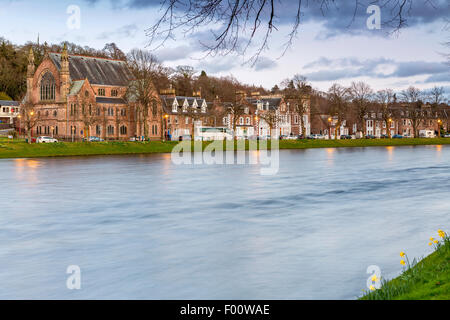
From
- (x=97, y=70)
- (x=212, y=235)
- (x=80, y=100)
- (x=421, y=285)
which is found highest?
(x=97, y=70)

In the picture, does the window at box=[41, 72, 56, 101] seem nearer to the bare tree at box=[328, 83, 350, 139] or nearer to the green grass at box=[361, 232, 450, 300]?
the bare tree at box=[328, 83, 350, 139]

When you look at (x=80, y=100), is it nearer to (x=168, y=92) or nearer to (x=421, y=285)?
(x=168, y=92)

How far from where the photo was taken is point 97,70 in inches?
4781

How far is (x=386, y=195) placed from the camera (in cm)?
2717

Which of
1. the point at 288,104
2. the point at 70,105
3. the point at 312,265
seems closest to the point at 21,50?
the point at 70,105

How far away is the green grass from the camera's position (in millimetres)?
8578

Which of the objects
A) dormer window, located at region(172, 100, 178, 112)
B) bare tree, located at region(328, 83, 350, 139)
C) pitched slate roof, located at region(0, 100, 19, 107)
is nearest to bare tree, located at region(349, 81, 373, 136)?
bare tree, located at region(328, 83, 350, 139)

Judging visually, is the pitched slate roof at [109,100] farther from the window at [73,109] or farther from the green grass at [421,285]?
the green grass at [421,285]

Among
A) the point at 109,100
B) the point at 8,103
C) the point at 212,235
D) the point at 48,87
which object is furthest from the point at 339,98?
the point at 212,235

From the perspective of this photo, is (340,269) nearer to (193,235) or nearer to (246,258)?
(246,258)

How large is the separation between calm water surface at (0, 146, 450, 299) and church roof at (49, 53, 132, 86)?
3464 inches

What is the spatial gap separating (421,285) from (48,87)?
11526 centimetres
